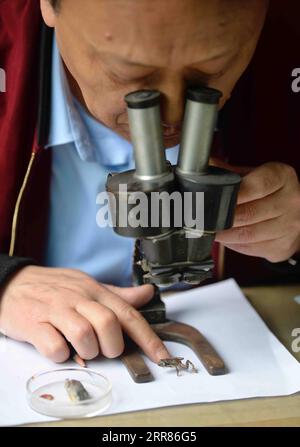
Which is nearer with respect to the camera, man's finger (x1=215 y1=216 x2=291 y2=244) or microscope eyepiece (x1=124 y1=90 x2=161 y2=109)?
microscope eyepiece (x1=124 y1=90 x2=161 y2=109)

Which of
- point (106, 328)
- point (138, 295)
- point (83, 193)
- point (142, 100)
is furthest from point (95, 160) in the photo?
point (142, 100)

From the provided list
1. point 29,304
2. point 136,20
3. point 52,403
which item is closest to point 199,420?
point 52,403

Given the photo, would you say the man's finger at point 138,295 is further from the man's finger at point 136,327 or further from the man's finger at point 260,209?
the man's finger at point 260,209

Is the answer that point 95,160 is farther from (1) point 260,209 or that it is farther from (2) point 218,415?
(2) point 218,415

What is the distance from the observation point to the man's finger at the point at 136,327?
0.87 m

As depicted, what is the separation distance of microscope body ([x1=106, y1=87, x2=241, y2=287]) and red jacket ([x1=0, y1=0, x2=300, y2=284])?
0.39m

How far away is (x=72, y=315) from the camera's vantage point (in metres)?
0.87

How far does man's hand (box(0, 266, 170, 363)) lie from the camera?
85 cm

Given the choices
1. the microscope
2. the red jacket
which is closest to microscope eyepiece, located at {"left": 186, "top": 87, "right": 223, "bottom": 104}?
the microscope

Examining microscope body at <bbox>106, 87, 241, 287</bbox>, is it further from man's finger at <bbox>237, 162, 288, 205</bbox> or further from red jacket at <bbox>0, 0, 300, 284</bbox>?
red jacket at <bbox>0, 0, 300, 284</bbox>

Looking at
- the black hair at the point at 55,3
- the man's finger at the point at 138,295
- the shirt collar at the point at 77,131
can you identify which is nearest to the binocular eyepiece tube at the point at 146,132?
the black hair at the point at 55,3

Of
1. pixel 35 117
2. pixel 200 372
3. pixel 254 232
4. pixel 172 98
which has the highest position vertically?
pixel 172 98

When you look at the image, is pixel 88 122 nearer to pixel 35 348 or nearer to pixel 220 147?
pixel 220 147

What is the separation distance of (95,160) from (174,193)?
1.54 ft
